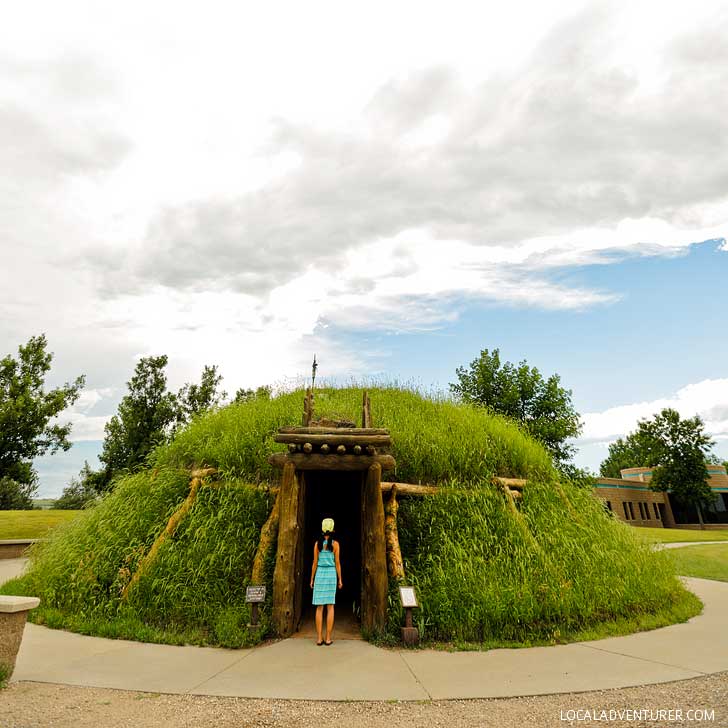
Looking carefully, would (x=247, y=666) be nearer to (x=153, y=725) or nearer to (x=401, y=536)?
(x=153, y=725)

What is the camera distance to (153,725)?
377cm

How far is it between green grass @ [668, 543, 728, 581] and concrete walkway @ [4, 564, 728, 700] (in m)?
5.64

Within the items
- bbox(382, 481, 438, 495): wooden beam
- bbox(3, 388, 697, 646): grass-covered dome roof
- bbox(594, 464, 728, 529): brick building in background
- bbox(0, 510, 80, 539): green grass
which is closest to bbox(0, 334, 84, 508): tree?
bbox(0, 510, 80, 539): green grass

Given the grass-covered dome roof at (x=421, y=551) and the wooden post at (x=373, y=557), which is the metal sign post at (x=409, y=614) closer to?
the grass-covered dome roof at (x=421, y=551)

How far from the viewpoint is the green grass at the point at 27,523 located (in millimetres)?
17297

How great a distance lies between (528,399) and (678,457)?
24.6 metres

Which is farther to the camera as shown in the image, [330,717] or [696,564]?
[696,564]

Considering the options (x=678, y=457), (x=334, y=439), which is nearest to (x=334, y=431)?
(x=334, y=439)

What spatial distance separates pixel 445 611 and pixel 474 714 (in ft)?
7.56

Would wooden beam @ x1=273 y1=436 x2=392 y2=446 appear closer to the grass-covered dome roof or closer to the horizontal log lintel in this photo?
the horizontal log lintel

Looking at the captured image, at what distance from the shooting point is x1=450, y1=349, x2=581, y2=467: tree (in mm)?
20453

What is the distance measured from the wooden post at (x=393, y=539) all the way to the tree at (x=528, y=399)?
41.9 ft

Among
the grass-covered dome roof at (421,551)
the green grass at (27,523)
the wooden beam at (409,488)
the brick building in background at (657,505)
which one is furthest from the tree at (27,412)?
the brick building in background at (657,505)

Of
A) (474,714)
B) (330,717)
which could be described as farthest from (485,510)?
(330,717)
